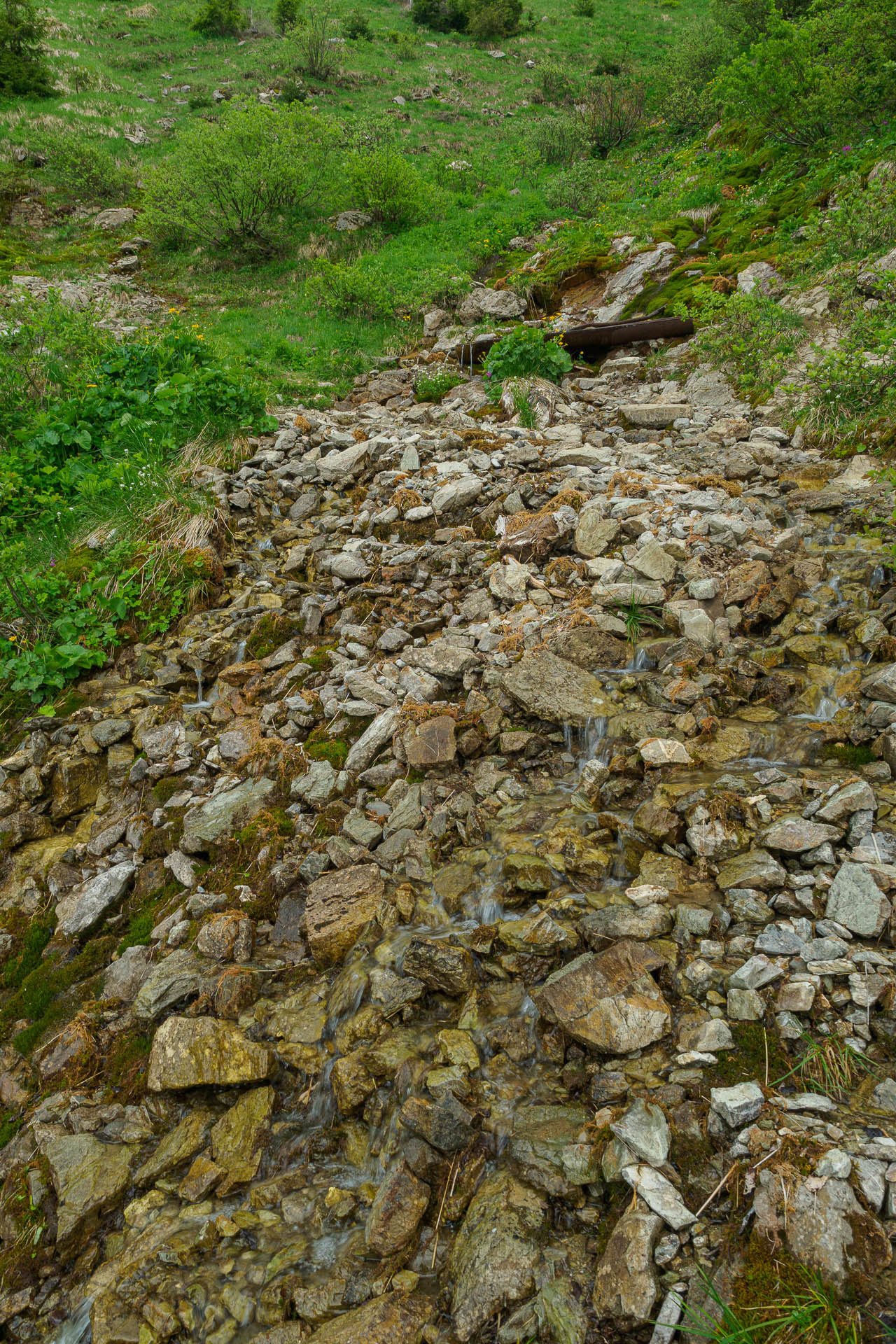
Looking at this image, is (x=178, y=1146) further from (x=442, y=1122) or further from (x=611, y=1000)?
(x=611, y=1000)

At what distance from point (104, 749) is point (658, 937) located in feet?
15.6

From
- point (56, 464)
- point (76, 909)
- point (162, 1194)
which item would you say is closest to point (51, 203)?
point (56, 464)

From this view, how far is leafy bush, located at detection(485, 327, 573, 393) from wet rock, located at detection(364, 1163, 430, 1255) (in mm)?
10609

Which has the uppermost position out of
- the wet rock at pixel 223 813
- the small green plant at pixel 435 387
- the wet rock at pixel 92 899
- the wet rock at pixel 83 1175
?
the small green plant at pixel 435 387

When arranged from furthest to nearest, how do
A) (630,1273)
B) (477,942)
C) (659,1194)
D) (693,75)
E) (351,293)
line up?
1. (693,75)
2. (351,293)
3. (477,942)
4. (659,1194)
5. (630,1273)

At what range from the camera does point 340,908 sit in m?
4.25

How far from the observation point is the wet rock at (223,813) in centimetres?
491

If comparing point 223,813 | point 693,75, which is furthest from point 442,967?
point 693,75

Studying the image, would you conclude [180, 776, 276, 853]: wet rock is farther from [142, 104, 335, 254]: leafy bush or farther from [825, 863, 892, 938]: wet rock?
[142, 104, 335, 254]: leafy bush

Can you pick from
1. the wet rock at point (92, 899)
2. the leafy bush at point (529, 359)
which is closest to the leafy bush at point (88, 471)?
the wet rock at point (92, 899)

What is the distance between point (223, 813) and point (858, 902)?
408 cm

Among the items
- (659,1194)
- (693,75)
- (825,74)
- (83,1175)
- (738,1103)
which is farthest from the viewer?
(693,75)

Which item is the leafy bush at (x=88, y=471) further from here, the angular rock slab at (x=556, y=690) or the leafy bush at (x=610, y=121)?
the leafy bush at (x=610, y=121)

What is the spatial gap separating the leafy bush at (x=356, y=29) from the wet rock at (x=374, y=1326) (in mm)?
46681
